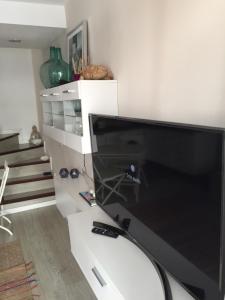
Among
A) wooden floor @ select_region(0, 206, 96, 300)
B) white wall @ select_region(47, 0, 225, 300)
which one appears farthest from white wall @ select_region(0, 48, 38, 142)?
white wall @ select_region(47, 0, 225, 300)

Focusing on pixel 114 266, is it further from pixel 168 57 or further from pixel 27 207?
pixel 27 207

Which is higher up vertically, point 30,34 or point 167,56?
point 30,34

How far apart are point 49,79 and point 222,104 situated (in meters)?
1.83

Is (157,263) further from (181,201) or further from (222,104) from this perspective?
(222,104)

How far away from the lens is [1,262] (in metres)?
2.34

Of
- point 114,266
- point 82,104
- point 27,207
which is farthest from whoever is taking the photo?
point 27,207

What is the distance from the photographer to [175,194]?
88cm

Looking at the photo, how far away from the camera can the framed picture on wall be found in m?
2.11

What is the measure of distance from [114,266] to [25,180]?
2.75 metres

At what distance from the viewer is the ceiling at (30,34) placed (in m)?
2.69

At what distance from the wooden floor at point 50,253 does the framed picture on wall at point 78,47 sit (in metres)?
1.69

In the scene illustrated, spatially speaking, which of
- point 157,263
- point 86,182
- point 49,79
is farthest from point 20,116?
point 157,263

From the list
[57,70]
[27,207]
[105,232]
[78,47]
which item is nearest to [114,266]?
[105,232]

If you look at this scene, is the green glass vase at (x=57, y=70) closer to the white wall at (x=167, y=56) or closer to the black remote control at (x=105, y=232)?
the white wall at (x=167, y=56)
